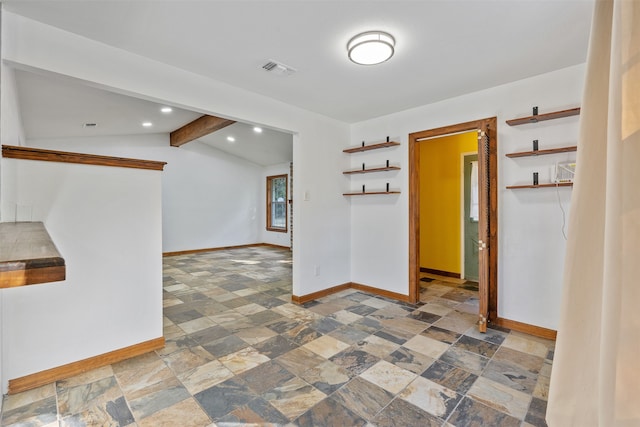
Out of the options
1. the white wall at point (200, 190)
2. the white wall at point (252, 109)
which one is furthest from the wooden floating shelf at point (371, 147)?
the white wall at point (200, 190)

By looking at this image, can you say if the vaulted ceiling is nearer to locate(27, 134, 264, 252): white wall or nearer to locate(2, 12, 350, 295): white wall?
locate(2, 12, 350, 295): white wall

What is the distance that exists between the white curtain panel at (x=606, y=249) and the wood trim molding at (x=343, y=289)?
331cm

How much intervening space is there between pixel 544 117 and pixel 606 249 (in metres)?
2.93

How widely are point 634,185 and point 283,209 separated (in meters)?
8.70

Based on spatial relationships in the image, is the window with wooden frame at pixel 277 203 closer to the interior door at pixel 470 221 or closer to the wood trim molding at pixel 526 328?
the interior door at pixel 470 221

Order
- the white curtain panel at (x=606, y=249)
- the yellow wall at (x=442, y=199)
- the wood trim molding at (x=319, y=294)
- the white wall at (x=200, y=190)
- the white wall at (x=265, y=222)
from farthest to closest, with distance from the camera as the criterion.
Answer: the white wall at (x=265, y=222)
the white wall at (x=200, y=190)
the yellow wall at (x=442, y=199)
the wood trim molding at (x=319, y=294)
the white curtain panel at (x=606, y=249)

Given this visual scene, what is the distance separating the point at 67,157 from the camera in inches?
85.4

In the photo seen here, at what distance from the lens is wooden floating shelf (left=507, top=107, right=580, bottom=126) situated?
2.59 meters

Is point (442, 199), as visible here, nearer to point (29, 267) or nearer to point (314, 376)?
point (314, 376)

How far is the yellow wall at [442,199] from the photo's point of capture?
5.00 metres

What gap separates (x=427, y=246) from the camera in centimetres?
541

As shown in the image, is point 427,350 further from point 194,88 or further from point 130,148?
point 130,148

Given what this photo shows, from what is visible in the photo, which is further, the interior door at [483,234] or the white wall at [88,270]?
the interior door at [483,234]

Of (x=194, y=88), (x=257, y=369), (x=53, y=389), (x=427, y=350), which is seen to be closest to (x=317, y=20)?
(x=194, y=88)
